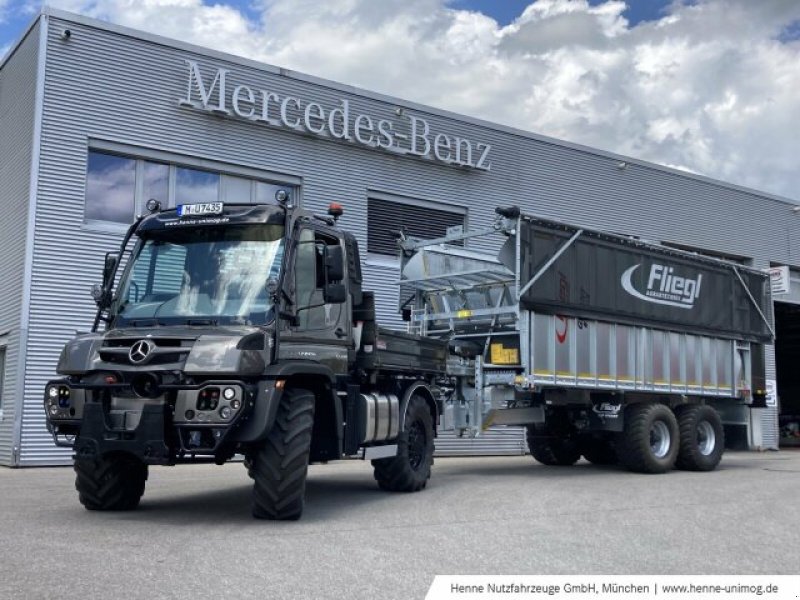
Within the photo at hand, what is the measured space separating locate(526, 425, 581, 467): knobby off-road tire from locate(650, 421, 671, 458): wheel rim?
5.66 ft

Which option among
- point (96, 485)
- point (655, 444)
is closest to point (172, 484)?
point (96, 485)

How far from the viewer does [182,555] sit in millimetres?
6613

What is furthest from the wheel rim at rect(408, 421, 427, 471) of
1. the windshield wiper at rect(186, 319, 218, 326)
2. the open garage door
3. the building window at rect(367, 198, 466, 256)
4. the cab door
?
the open garage door

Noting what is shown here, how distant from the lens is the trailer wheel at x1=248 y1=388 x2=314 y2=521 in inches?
316

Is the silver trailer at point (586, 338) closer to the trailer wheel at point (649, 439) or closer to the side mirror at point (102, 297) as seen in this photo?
the trailer wheel at point (649, 439)

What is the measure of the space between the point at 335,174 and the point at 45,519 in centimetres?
1169

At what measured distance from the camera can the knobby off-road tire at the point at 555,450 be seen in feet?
52.5

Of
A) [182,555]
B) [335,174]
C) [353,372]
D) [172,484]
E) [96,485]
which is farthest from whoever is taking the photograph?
[335,174]

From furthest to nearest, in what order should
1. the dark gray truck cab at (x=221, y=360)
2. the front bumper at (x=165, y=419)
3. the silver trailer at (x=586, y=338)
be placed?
1. the silver trailer at (x=586, y=338)
2. the dark gray truck cab at (x=221, y=360)
3. the front bumper at (x=165, y=419)

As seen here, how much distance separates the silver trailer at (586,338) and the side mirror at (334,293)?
440 cm

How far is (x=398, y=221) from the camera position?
20.1 m

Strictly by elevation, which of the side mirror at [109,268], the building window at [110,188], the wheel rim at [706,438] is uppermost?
the building window at [110,188]

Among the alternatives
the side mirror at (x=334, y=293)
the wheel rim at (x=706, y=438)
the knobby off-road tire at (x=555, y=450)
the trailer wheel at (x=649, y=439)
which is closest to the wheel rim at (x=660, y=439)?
the trailer wheel at (x=649, y=439)

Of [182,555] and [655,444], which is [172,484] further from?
[655,444]
